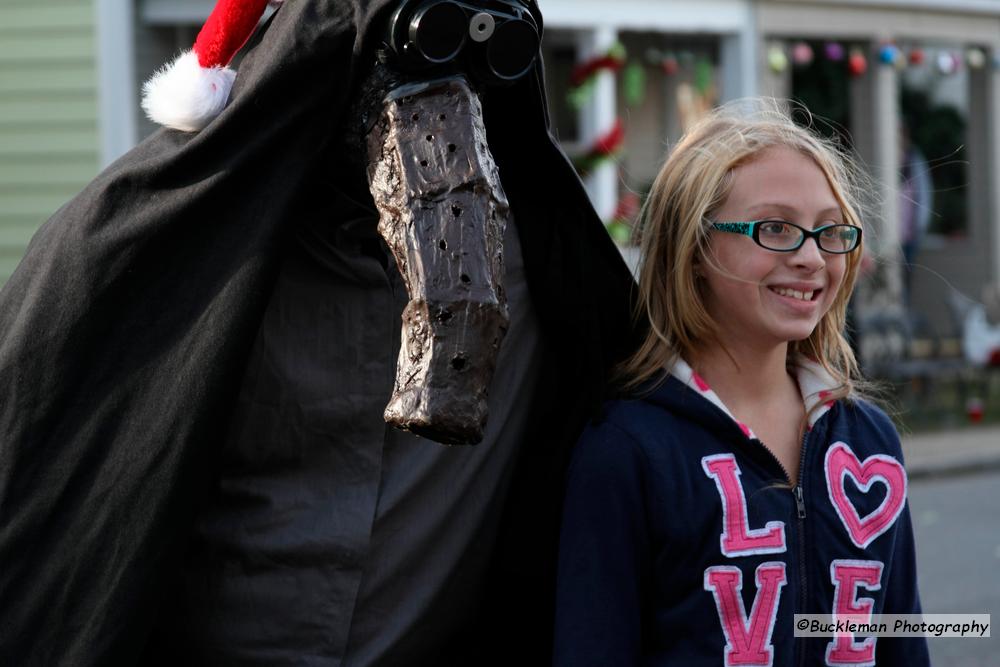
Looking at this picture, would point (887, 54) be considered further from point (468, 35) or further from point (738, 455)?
point (468, 35)

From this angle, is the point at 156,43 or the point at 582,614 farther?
the point at 156,43

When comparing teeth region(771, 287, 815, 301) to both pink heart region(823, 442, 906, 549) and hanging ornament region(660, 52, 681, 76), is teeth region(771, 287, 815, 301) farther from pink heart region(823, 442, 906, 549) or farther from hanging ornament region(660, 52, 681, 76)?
hanging ornament region(660, 52, 681, 76)

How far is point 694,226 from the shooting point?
205cm

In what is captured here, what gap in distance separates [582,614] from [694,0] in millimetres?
10037

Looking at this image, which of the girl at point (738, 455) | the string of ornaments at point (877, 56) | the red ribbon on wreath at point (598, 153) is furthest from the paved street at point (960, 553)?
the string of ornaments at point (877, 56)

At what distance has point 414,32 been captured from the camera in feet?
5.22

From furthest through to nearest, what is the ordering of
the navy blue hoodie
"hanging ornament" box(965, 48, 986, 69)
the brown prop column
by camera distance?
"hanging ornament" box(965, 48, 986, 69) < the navy blue hoodie < the brown prop column

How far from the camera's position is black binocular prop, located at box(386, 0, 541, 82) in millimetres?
1594

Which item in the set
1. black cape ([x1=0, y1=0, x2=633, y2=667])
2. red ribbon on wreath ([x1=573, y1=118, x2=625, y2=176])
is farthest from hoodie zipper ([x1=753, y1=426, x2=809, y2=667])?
red ribbon on wreath ([x1=573, y1=118, x2=625, y2=176])

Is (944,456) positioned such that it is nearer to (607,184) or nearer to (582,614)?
(607,184)

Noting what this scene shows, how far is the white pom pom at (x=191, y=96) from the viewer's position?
1.74 m

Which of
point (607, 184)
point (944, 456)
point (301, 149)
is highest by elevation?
point (607, 184)

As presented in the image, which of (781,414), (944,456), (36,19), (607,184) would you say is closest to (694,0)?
(607,184)

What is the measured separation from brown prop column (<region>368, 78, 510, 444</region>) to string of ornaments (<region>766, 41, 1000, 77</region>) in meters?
10.7
